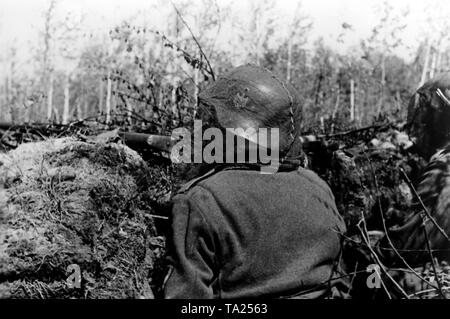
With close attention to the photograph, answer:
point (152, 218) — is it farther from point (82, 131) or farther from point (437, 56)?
point (437, 56)

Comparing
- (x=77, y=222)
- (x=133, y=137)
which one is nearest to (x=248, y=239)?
(x=77, y=222)

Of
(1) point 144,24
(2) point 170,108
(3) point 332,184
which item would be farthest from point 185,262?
(1) point 144,24

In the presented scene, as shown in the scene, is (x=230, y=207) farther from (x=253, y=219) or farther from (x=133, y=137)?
(x=133, y=137)

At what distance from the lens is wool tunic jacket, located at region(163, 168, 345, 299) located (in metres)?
2.19

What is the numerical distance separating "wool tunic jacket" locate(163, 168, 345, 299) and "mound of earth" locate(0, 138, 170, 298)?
97 cm

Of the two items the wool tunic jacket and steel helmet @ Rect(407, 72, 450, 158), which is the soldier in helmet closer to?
the wool tunic jacket

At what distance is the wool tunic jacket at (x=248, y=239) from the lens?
219cm

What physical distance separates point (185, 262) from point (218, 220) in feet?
0.66

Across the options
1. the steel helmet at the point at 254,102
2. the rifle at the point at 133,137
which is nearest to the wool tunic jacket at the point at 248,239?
the steel helmet at the point at 254,102

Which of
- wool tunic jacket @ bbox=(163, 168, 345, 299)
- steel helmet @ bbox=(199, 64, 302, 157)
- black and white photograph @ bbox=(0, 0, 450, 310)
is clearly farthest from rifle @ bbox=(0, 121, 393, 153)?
wool tunic jacket @ bbox=(163, 168, 345, 299)

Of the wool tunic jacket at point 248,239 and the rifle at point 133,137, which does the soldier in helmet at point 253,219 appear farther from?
the rifle at point 133,137

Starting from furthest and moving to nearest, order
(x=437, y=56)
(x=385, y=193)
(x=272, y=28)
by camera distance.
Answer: (x=437, y=56) < (x=272, y=28) < (x=385, y=193)

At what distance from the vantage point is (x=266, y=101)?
2.44 meters

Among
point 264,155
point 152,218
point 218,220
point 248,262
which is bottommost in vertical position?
point 152,218
